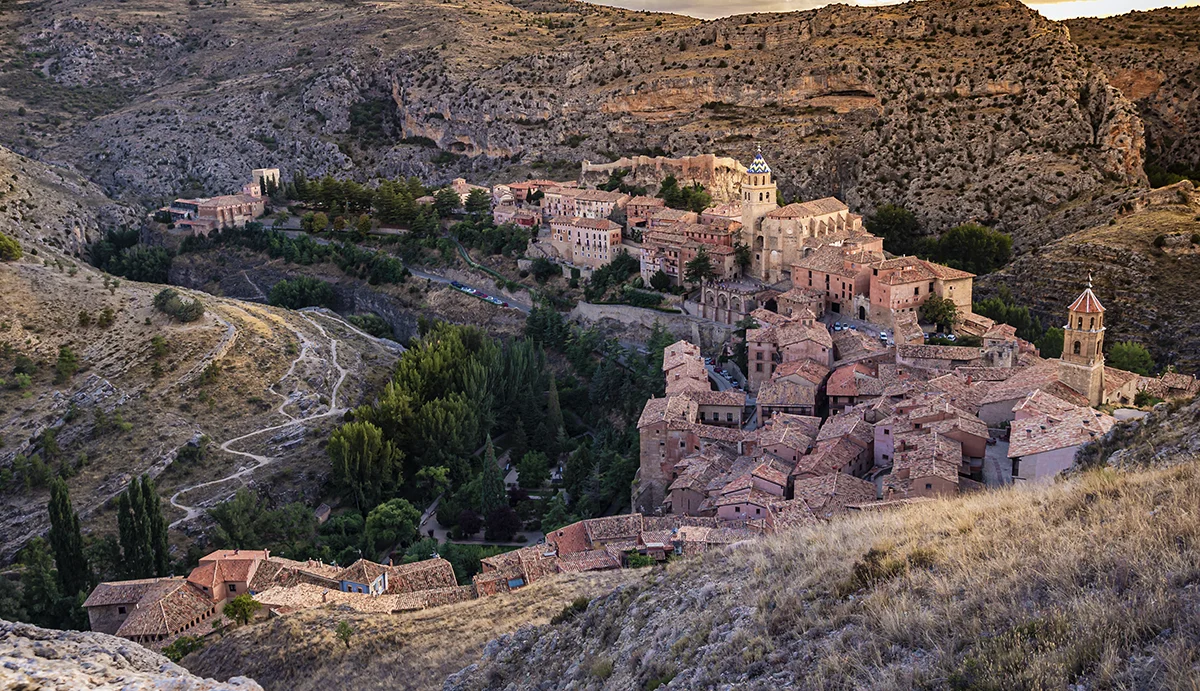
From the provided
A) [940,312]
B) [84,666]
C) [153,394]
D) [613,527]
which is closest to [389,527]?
[613,527]

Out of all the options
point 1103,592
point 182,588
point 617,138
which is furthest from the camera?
point 617,138

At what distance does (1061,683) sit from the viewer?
5.96 m

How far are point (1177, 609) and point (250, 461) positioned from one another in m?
33.8

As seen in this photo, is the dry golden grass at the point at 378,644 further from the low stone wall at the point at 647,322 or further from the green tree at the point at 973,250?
the green tree at the point at 973,250

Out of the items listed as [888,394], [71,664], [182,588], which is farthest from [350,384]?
[71,664]

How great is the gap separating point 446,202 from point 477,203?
2260 mm

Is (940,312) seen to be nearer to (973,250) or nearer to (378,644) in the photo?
(973,250)

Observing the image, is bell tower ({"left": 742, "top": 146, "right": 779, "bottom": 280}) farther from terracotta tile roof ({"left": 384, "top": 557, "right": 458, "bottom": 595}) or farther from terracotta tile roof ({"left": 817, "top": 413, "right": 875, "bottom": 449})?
terracotta tile roof ({"left": 384, "top": 557, "right": 458, "bottom": 595})

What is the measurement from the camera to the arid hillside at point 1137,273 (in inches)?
1597

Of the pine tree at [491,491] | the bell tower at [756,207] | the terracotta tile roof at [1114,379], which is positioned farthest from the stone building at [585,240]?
the terracotta tile roof at [1114,379]

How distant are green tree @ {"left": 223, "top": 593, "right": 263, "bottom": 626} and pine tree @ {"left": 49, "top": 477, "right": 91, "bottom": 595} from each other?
344 inches

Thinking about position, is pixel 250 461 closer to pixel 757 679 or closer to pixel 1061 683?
pixel 757 679

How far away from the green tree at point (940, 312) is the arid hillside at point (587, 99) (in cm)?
1972

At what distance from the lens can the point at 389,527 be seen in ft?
102
